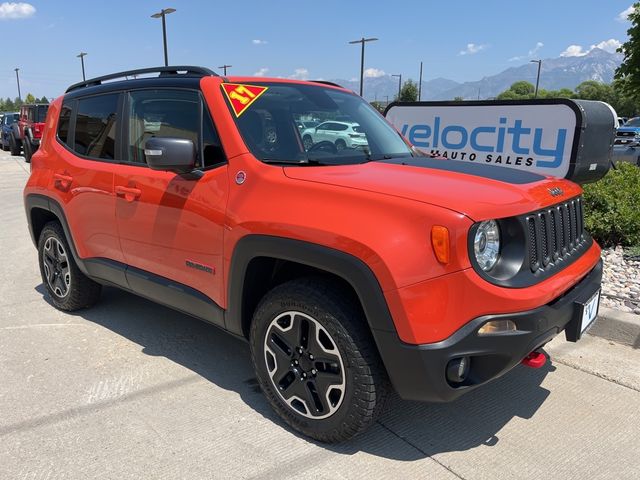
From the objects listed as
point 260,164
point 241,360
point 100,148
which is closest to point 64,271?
point 100,148

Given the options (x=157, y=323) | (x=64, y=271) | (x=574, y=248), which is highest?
(x=574, y=248)

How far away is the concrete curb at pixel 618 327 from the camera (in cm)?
376

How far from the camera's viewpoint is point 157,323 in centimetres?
426

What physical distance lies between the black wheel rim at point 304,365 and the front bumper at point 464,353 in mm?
307

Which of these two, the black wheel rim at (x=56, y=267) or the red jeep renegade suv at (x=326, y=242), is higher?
the red jeep renegade suv at (x=326, y=242)

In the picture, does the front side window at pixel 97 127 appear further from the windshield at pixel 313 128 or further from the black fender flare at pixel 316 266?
the black fender flare at pixel 316 266

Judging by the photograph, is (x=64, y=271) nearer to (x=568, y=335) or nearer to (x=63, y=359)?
(x=63, y=359)

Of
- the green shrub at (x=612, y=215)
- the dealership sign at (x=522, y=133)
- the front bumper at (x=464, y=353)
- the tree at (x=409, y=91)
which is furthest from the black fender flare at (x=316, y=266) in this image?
the tree at (x=409, y=91)

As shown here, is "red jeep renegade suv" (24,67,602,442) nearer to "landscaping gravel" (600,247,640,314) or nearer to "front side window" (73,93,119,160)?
"front side window" (73,93,119,160)

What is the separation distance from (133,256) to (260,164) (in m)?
1.30

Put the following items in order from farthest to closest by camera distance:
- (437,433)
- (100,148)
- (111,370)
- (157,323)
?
(157,323) < (100,148) < (111,370) < (437,433)

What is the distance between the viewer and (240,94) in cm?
305

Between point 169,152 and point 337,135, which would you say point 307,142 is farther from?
point 169,152

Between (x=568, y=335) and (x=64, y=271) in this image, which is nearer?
(x=568, y=335)
